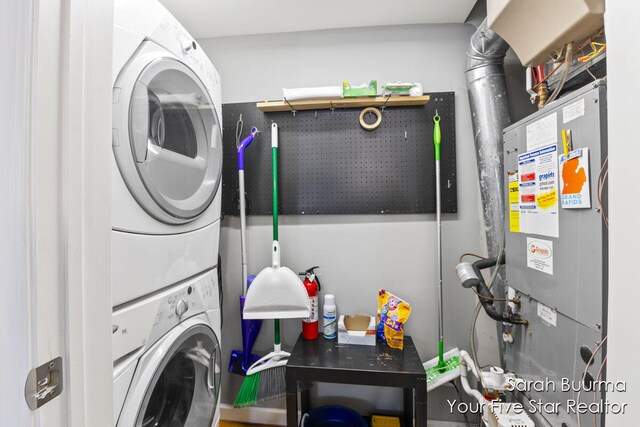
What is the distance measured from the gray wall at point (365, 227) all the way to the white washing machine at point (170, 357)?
0.59 metres

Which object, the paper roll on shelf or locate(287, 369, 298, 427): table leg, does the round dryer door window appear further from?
locate(287, 369, 298, 427): table leg

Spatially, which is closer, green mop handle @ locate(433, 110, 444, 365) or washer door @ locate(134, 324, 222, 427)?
washer door @ locate(134, 324, 222, 427)

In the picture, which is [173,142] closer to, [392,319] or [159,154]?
[159,154]

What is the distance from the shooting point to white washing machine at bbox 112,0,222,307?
2.39 feet

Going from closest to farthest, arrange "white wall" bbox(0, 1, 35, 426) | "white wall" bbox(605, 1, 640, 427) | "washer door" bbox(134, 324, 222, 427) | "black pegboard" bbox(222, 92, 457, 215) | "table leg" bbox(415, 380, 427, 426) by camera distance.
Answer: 1. "white wall" bbox(0, 1, 35, 426)
2. "white wall" bbox(605, 1, 640, 427)
3. "washer door" bbox(134, 324, 222, 427)
4. "table leg" bbox(415, 380, 427, 426)
5. "black pegboard" bbox(222, 92, 457, 215)

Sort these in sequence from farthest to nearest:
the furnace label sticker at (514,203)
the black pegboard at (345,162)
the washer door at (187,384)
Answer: the black pegboard at (345,162), the furnace label sticker at (514,203), the washer door at (187,384)

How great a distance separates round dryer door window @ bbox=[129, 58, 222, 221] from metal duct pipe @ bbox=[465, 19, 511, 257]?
1311 millimetres

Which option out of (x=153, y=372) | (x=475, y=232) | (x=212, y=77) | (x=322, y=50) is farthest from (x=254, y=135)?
(x=475, y=232)

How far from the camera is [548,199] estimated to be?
37.2 inches

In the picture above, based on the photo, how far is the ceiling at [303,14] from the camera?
1.49m

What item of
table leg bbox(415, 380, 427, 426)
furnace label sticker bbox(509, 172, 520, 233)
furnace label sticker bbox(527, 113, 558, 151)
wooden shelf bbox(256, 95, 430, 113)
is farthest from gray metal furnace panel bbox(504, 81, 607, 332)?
wooden shelf bbox(256, 95, 430, 113)

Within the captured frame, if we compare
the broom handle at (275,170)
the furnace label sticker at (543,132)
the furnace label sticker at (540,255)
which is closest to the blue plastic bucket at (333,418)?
the broom handle at (275,170)

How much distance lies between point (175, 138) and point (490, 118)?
148 centimetres

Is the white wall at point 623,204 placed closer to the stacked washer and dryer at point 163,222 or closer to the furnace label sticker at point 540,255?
the furnace label sticker at point 540,255
